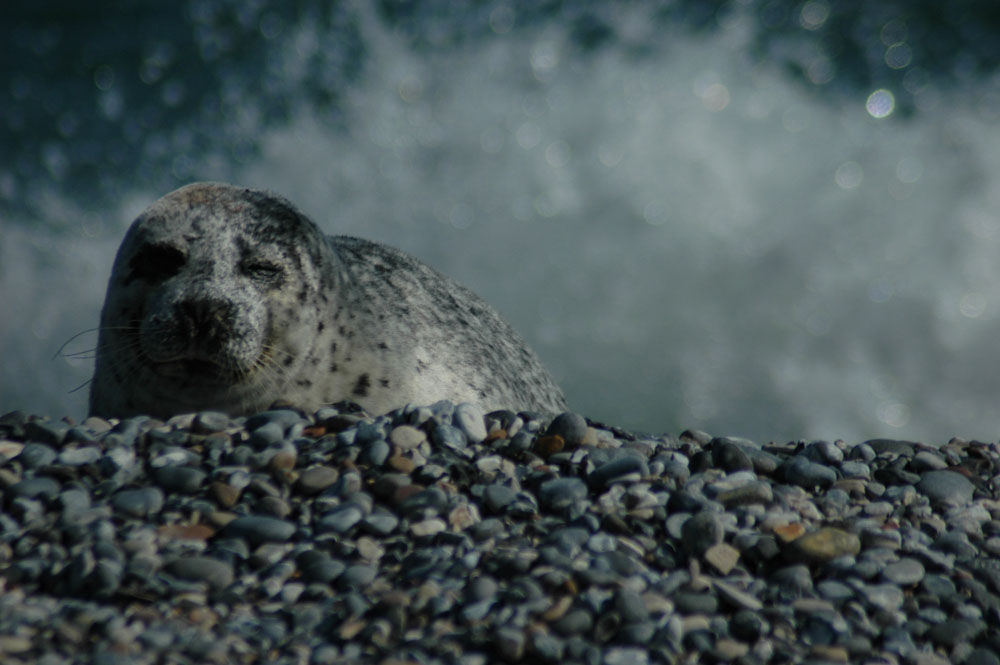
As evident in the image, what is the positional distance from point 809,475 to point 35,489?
2.43m

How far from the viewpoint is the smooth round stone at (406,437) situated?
3.44 metres

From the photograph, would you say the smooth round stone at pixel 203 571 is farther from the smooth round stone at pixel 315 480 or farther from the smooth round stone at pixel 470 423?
the smooth round stone at pixel 470 423

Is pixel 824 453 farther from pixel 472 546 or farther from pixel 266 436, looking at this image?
pixel 266 436

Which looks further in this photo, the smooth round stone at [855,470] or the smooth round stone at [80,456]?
the smooth round stone at [855,470]

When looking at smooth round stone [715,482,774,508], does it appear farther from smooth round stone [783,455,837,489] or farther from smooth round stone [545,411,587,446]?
smooth round stone [545,411,587,446]

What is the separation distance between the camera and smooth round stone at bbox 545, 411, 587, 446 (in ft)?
11.8

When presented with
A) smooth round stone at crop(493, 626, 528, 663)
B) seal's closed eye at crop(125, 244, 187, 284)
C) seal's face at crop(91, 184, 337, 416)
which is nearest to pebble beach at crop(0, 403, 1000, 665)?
smooth round stone at crop(493, 626, 528, 663)

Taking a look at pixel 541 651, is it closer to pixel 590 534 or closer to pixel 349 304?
pixel 590 534

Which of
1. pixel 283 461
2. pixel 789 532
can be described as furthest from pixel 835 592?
pixel 283 461

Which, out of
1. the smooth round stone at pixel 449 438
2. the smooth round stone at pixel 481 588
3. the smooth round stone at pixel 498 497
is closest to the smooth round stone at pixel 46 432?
the smooth round stone at pixel 449 438

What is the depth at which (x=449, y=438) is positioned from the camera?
352 cm

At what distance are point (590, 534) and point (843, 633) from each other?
0.73 meters

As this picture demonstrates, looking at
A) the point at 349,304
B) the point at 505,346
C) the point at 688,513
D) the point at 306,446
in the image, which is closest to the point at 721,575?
the point at 688,513

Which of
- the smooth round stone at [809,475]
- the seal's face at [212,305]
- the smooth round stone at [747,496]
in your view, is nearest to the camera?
the smooth round stone at [747,496]
